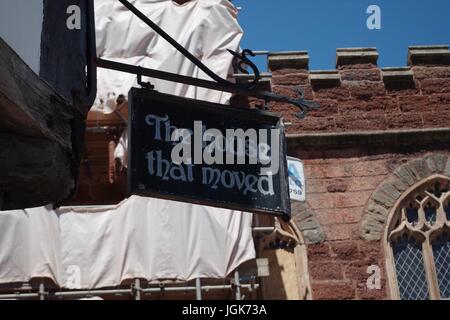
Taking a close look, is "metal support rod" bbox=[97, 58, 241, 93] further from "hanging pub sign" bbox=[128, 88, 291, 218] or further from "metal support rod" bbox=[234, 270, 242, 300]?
"metal support rod" bbox=[234, 270, 242, 300]

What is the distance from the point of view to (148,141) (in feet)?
16.6

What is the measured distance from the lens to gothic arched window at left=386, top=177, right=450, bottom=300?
41.2 ft

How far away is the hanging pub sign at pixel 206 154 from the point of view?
5000 millimetres

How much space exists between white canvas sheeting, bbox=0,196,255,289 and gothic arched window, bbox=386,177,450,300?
82.4 inches

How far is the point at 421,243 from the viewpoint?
1281cm

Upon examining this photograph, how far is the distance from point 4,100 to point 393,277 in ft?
30.6

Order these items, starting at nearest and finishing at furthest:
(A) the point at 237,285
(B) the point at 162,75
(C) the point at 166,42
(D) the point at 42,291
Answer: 1. (B) the point at 162,75
2. (D) the point at 42,291
3. (A) the point at 237,285
4. (C) the point at 166,42

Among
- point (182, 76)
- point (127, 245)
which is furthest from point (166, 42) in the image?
point (182, 76)

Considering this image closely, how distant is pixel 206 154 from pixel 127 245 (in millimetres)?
7044

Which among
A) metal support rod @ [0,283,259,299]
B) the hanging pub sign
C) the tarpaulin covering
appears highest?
the tarpaulin covering

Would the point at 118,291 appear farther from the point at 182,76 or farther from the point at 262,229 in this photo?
the point at 182,76

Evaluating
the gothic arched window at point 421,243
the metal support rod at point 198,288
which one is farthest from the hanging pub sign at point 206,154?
the gothic arched window at point 421,243

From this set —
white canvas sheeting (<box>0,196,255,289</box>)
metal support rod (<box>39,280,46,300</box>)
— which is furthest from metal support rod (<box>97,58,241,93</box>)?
metal support rod (<box>39,280,46,300</box>)

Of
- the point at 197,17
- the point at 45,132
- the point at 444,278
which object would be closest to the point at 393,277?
the point at 444,278
